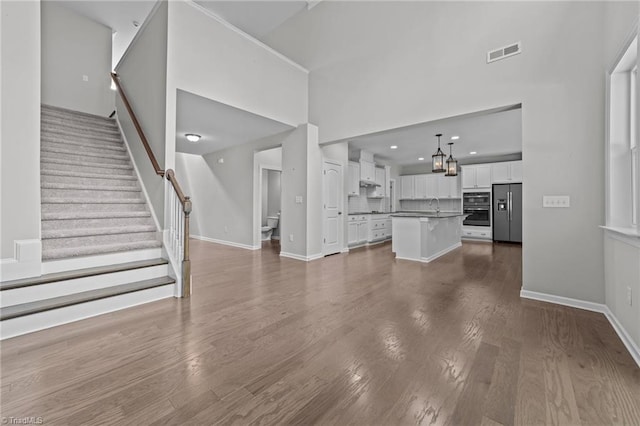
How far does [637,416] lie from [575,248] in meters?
1.88

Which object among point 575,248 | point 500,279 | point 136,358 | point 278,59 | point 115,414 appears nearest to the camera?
point 115,414

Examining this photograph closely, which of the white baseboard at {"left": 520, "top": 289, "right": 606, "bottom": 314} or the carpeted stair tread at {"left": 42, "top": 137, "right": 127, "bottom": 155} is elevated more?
the carpeted stair tread at {"left": 42, "top": 137, "right": 127, "bottom": 155}

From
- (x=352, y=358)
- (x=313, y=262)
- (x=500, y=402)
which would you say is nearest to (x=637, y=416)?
(x=500, y=402)

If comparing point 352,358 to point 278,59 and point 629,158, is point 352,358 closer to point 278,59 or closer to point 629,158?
point 629,158

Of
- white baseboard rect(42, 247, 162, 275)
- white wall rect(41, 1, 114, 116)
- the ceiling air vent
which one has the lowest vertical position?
white baseboard rect(42, 247, 162, 275)

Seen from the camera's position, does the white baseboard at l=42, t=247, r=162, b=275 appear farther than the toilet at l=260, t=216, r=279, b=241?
No

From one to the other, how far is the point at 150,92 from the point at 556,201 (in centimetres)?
514

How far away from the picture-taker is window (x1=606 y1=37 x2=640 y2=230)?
2.36 metres

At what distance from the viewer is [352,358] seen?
5.99ft

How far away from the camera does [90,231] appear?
3041 millimetres

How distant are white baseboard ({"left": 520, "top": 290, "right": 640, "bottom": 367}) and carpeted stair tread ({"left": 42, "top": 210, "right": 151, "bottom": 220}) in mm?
4740

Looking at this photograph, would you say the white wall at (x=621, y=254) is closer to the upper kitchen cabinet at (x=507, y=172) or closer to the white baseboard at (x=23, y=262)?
the white baseboard at (x=23, y=262)

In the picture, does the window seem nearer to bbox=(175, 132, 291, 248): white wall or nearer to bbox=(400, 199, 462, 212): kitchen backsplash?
bbox=(175, 132, 291, 248): white wall

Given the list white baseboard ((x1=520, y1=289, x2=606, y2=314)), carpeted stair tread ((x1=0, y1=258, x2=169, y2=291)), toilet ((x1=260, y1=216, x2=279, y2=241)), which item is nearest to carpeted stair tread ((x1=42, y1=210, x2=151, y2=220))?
carpeted stair tread ((x1=0, y1=258, x2=169, y2=291))
